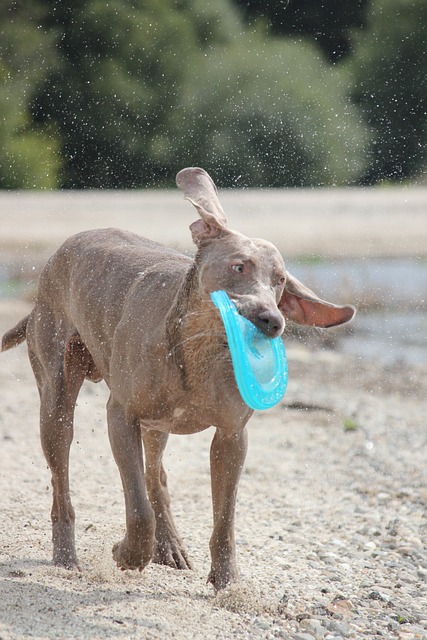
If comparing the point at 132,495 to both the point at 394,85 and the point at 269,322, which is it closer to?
the point at 269,322

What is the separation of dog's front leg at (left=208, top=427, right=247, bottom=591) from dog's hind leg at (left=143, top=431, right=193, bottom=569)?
64 centimetres

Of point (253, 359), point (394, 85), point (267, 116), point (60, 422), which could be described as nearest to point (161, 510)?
point (60, 422)

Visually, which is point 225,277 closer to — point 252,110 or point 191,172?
point 191,172

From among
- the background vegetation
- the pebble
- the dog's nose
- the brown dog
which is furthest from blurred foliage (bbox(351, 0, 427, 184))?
the dog's nose

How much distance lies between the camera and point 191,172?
262 inches

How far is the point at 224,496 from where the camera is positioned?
659 cm

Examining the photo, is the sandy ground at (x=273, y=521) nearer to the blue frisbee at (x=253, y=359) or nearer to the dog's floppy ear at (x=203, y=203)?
the blue frisbee at (x=253, y=359)

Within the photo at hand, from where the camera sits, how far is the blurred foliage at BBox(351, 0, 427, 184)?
24328 mm

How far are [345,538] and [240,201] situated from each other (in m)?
22.3

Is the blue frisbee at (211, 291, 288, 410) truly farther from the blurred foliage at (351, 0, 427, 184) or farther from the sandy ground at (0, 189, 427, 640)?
the blurred foliage at (351, 0, 427, 184)

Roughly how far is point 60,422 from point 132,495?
1.10 metres

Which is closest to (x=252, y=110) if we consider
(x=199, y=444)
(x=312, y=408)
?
(x=312, y=408)

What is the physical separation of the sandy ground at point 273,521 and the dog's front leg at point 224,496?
0.45 feet

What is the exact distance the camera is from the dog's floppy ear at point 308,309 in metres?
6.44
